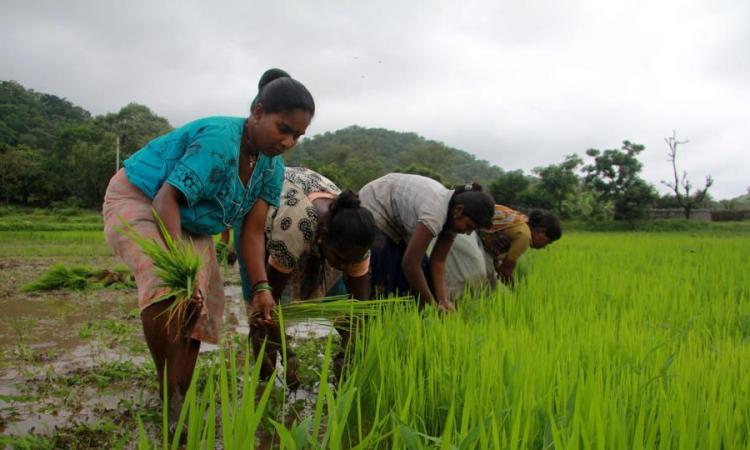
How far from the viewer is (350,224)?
6.79 ft

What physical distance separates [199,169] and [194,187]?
→ 63 mm

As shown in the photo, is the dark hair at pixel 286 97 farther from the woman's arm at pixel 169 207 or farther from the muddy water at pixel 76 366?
the muddy water at pixel 76 366

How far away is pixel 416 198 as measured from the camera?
117 inches

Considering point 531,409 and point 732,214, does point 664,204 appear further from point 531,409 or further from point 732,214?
point 531,409

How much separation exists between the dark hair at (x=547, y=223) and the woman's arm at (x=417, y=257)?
62.5 inches

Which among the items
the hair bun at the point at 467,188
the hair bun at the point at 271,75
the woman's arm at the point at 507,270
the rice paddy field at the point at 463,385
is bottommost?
the rice paddy field at the point at 463,385

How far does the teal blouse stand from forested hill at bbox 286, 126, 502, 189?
73.3 feet

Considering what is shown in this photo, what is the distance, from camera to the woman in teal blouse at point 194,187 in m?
1.72

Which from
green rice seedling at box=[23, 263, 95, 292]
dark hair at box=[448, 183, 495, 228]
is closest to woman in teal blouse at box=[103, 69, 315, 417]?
dark hair at box=[448, 183, 495, 228]

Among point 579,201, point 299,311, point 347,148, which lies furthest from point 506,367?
point 347,148

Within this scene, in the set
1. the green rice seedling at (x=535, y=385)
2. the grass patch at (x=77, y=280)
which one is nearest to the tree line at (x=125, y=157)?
the grass patch at (x=77, y=280)

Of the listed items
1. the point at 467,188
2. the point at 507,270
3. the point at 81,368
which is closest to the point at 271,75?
the point at 467,188

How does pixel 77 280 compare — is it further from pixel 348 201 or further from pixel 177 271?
pixel 177 271

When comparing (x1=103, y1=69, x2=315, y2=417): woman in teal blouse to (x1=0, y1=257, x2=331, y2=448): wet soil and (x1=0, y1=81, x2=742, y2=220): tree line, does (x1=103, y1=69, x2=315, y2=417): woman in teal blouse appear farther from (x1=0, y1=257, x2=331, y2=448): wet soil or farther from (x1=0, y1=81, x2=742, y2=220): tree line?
(x1=0, y1=81, x2=742, y2=220): tree line
